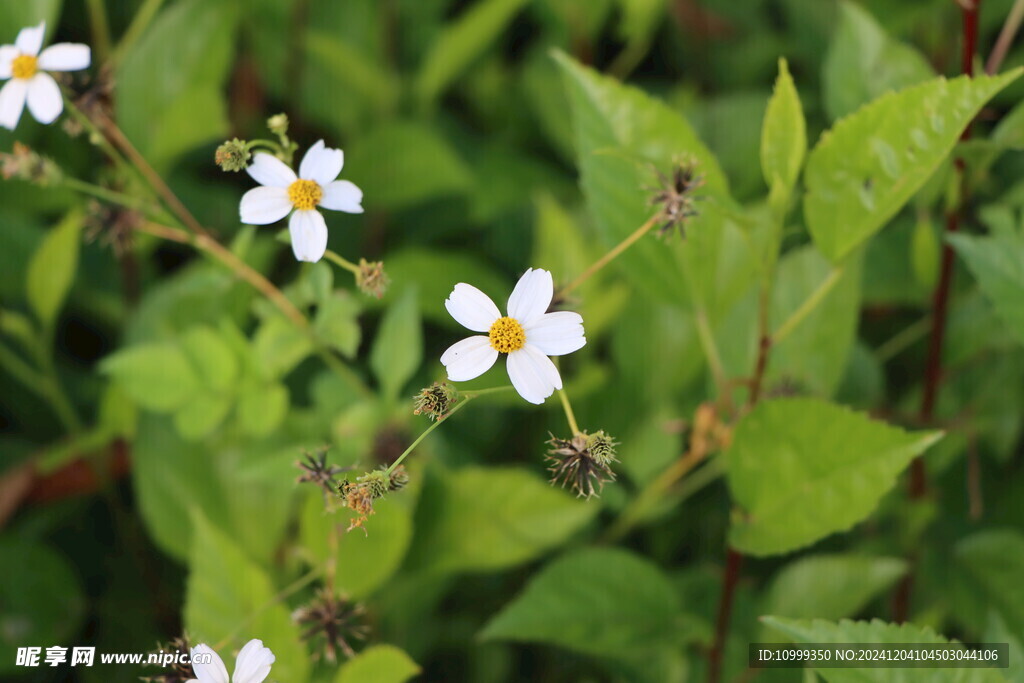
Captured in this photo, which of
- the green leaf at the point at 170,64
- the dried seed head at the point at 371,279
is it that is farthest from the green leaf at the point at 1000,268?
the green leaf at the point at 170,64

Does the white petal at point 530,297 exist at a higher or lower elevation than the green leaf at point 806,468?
higher

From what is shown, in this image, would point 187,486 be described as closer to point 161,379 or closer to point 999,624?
point 161,379

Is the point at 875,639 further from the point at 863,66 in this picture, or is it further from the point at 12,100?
the point at 12,100

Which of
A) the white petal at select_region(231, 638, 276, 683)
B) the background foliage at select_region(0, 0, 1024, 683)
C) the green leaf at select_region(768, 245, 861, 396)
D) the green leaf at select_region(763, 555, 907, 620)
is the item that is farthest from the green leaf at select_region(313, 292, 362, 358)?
the green leaf at select_region(763, 555, 907, 620)

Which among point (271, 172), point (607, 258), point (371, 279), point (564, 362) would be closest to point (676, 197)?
point (607, 258)

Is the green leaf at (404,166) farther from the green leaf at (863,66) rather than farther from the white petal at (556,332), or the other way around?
the white petal at (556,332)

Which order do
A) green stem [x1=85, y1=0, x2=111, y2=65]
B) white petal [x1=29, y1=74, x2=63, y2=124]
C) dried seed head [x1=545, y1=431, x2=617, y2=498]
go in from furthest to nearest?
green stem [x1=85, y1=0, x2=111, y2=65] → white petal [x1=29, y1=74, x2=63, y2=124] → dried seed head [x1=545, y1=431, x2=617, y2=498]

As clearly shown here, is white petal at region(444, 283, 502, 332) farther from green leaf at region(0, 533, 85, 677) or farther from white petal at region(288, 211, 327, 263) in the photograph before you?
green leaf at region(0, 533, 85, 677)
